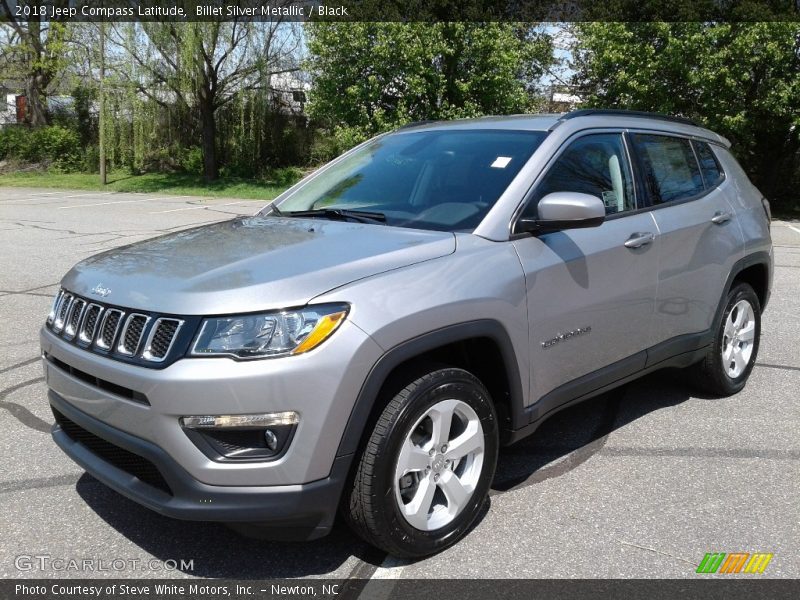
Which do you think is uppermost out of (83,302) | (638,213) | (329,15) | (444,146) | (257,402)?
(329,15)

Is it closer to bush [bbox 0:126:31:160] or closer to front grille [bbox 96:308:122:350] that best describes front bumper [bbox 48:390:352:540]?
front grille [bbox 96:308:122:350]

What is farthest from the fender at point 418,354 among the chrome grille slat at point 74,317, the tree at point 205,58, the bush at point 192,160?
the bush at point 192,160

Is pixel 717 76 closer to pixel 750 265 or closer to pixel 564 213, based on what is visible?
pixel 750 265

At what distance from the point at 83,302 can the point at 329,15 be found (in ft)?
74.6

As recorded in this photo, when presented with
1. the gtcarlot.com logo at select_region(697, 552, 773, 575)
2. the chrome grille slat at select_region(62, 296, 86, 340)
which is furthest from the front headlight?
the gtcarlot.com logo at select_region(697, 552, 773, 575)

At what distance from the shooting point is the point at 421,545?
2.98 metres

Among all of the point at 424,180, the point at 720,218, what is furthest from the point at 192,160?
the point at 424,180

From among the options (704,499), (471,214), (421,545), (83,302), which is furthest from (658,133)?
(83,302)

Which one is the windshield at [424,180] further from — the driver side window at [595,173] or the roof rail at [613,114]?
the roof rail at [613,114]

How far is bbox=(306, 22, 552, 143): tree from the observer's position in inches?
905

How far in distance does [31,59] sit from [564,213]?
38.4 meters

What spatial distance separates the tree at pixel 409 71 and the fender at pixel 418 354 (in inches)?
821

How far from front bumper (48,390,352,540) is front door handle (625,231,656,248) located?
2.01 meters

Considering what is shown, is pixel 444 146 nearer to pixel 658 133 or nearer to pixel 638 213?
pixel 638 213
